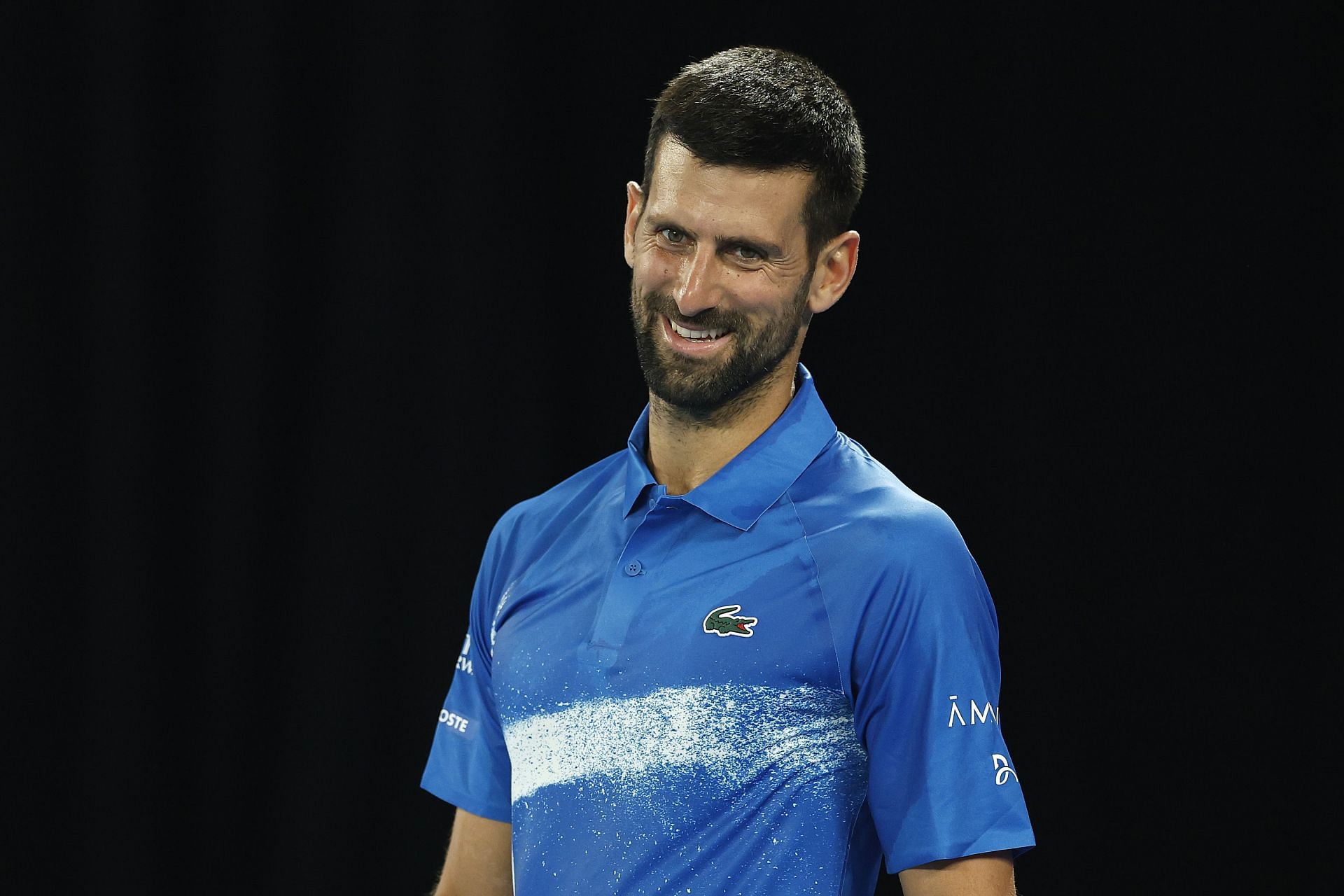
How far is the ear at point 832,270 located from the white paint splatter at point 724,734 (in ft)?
1.14

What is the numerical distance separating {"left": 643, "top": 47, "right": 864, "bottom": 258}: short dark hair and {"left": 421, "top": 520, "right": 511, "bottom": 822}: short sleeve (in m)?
0.43

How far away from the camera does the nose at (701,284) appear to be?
124cm

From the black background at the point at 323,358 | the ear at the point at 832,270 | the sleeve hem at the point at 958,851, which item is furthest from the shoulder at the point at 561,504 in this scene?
the black background at the point at 323,358

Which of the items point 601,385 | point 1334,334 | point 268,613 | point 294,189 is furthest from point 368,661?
point 1334,334

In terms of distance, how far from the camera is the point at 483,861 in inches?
56.8

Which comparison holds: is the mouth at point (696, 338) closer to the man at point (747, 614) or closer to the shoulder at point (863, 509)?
the man at point (747, 614)

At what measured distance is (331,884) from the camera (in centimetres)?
225

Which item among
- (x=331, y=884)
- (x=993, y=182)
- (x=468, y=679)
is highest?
(x=993, y=182)

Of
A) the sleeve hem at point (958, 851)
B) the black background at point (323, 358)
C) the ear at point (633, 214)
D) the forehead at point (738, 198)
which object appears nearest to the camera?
the sleeve hem at point (958, 851)

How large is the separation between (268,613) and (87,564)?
283 mm

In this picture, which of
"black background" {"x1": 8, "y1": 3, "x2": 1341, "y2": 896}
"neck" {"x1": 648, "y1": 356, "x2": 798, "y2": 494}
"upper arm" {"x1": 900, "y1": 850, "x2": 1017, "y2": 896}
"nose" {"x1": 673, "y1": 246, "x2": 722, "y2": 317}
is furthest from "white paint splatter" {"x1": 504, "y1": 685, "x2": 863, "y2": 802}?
"black background" {"x1": 8, "y1": 3, "x2": 1341, "y2": 896}

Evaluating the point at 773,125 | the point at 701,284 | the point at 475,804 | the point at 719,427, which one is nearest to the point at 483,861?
the point at 475,804

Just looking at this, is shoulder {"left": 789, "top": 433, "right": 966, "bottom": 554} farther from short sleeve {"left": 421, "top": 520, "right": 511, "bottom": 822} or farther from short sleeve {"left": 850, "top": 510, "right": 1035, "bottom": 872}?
short sleeve {"left": 421, "top": 520, "right": 511, "bottom": 822}

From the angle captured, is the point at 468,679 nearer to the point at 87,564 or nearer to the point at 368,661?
the point at 368,661
